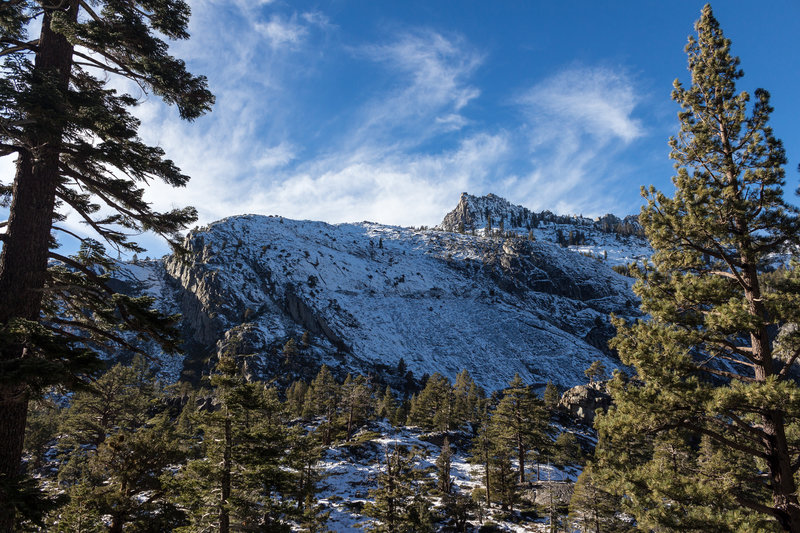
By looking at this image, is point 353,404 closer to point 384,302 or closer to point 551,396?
point 551,396

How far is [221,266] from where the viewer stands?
403 ft

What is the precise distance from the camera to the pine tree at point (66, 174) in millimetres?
4832

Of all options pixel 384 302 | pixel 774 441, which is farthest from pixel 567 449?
pixel 384 302

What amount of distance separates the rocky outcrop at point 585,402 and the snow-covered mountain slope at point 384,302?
3112 centimetres

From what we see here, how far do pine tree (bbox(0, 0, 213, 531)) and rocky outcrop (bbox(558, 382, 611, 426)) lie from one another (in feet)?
244

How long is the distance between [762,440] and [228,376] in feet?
51.6

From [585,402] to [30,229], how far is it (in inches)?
3054

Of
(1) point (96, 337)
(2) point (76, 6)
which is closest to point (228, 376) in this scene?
(1) point (96, 337)

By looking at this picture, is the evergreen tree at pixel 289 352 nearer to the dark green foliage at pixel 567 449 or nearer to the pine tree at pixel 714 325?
the dark green foliage at pixel 567 449

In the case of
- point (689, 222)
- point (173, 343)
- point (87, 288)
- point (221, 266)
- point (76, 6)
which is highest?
point (221, 266)

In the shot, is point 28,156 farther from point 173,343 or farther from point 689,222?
Result: point 689,222

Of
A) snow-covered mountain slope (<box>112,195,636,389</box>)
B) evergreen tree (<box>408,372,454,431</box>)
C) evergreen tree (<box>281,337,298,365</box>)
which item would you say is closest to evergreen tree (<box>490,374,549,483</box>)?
evergreen tree (<box>408,372,454,431</box>)

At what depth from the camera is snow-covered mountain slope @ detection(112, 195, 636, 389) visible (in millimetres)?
108062

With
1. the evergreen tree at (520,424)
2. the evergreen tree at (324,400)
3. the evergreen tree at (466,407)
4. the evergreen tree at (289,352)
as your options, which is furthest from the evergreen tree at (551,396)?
the evergreen tree at (289,352)
